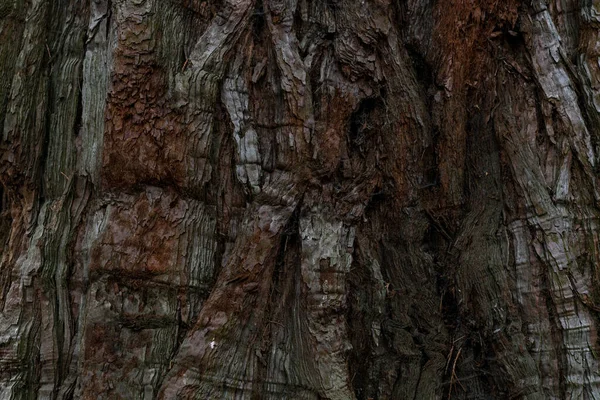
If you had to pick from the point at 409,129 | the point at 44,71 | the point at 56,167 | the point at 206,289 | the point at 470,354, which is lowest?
the point at 470,354

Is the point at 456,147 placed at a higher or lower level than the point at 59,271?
higher

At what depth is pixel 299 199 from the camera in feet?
9.05

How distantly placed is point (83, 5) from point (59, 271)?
122 centimetres

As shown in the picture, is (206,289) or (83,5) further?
(83,5)

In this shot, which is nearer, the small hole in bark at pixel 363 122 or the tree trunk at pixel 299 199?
the tree trunk at pixel 299 199

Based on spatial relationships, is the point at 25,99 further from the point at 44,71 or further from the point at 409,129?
the point at 409,129

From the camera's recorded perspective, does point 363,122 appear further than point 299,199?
Yes

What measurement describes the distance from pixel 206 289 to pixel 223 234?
0.24 metres

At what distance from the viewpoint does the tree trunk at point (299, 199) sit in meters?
2.62

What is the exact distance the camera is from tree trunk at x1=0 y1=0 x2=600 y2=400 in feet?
8.59

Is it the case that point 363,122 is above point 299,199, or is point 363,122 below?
above

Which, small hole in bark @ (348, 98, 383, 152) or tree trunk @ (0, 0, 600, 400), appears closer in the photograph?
tree trunk @ (0, 0, 600, 400)

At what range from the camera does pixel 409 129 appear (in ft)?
9.70

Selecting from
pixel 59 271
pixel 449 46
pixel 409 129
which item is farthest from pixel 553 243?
pixel 59 271
